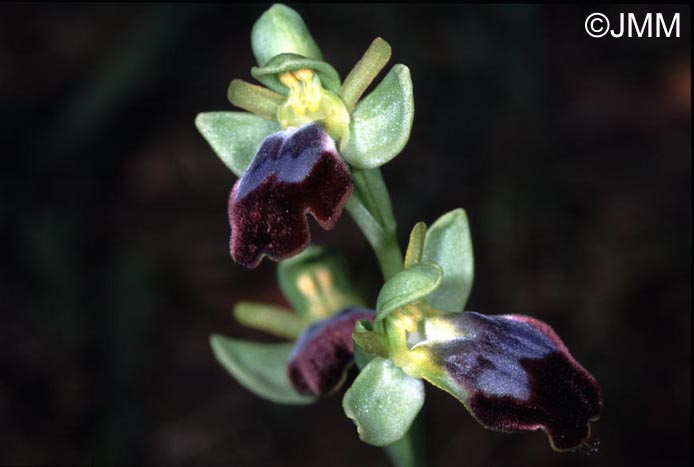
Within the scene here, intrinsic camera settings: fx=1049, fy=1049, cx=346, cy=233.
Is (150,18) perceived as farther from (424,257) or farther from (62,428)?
(424,257)

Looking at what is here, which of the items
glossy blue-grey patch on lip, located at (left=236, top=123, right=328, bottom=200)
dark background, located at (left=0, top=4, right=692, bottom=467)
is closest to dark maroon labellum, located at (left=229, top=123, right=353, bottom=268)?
glossy blue-grey patch on lip, located at (left=236, top=123, right=328, bottom=200)

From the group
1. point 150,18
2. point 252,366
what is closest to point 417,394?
point 252,366

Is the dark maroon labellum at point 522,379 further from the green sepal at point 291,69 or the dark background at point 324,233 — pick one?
the dark background at point 324,233

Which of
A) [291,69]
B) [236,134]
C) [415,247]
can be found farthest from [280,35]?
[415,247]

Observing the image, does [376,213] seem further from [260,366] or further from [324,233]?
[324,233]

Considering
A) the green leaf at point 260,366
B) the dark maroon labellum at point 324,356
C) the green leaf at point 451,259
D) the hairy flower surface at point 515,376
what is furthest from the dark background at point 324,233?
the hairy flower surface at point 515,376
